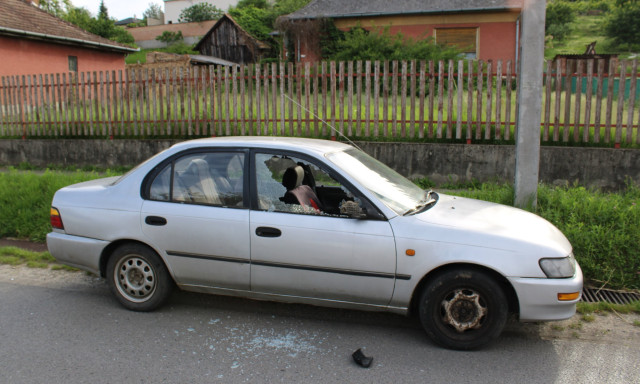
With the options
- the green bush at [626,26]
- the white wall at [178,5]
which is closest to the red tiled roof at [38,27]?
the green bush at [626,26]

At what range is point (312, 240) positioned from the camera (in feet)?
13.2

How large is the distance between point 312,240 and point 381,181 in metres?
0.88

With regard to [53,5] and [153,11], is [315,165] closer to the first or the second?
[53,5]

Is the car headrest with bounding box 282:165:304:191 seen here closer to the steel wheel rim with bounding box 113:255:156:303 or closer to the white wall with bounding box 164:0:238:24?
the steel wheel rim with bounding box 113:255:156:303

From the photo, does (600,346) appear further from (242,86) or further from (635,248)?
(242,86)

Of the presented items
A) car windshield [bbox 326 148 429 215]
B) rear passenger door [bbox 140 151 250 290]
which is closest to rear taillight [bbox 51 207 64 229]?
rear passenger door [bbox 140 151 250 290]

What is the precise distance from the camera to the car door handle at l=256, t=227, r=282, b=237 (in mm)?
4105

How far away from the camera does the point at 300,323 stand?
443cm

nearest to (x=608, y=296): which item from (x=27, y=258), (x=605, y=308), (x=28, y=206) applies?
(x=605, y=308)

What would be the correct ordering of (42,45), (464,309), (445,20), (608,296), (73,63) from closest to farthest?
(464,309)
(608,296)
(42,45)
(73,63)
(445,20)

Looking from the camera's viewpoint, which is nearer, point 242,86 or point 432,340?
point 432,340

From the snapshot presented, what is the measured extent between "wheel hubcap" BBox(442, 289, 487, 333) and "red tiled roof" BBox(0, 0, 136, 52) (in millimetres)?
20324

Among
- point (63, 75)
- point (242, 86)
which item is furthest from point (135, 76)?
point (242, 86)

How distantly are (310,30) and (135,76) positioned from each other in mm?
14775
